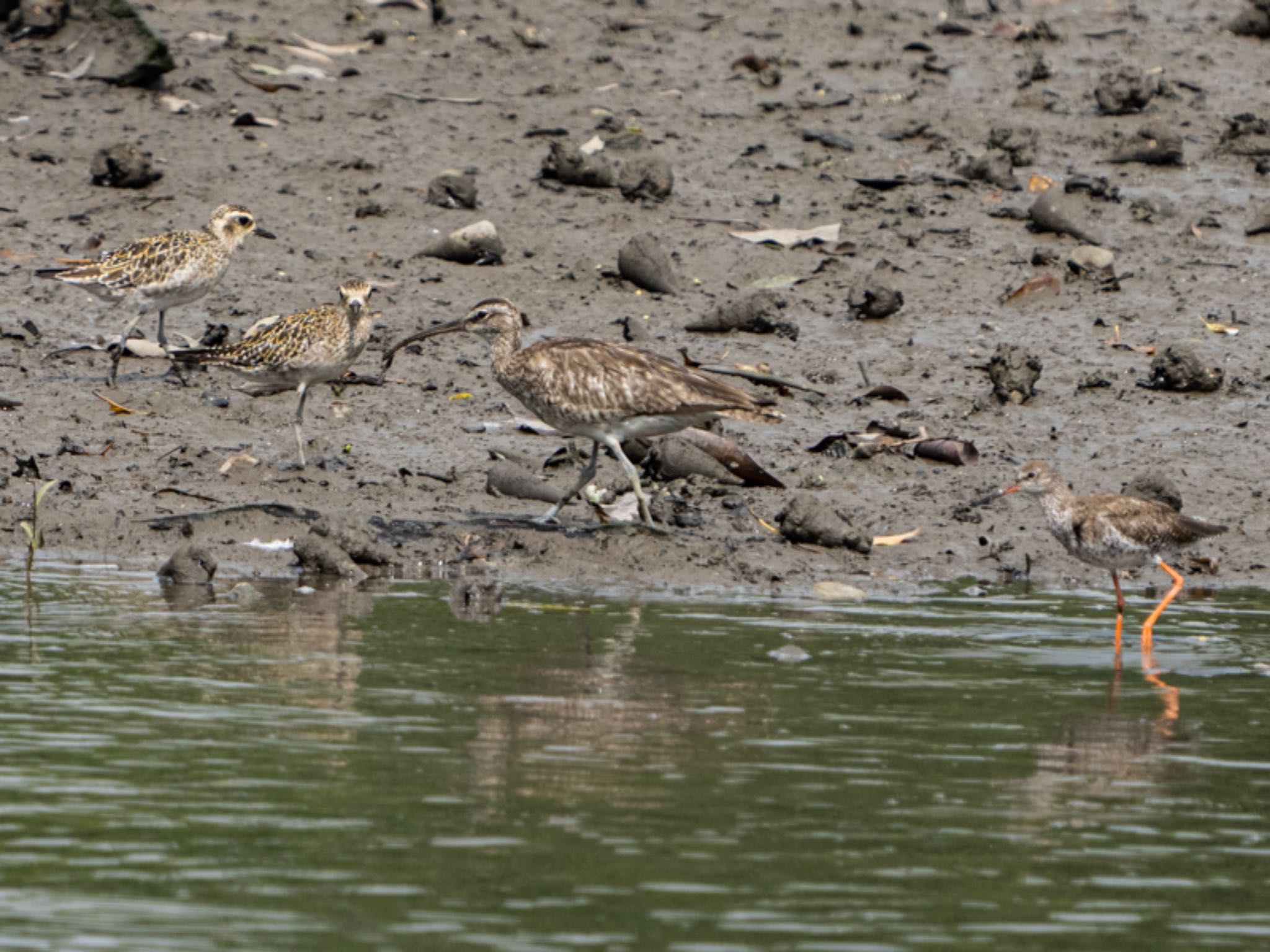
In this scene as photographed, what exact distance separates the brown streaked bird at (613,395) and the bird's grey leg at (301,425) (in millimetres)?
1471

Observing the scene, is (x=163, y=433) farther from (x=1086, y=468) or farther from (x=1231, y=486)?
(x=1231, y=486)

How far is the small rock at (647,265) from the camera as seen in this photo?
15.4 m

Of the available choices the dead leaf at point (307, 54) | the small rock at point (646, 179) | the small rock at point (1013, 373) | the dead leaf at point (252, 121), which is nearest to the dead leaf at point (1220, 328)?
the small rock at point (1013, 373)

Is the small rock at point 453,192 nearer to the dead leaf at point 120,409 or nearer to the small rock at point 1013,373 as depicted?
the dead leaf at point 120,409

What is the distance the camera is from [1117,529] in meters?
10.1

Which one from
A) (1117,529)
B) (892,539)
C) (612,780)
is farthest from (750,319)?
(612,780)

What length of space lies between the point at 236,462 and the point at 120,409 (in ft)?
4.87

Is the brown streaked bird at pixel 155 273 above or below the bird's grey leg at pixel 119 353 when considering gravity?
above

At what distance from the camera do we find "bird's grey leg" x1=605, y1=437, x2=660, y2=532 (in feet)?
37.3

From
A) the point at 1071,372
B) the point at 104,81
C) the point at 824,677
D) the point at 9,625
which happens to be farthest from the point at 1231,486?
the point at 104,81

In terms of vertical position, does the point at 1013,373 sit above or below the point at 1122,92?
below

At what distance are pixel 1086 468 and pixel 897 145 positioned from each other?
6062mm

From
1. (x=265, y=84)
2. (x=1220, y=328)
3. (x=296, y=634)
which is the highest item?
(x=265, y=84)

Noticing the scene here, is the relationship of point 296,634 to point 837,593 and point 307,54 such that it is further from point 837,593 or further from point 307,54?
point 307,54
